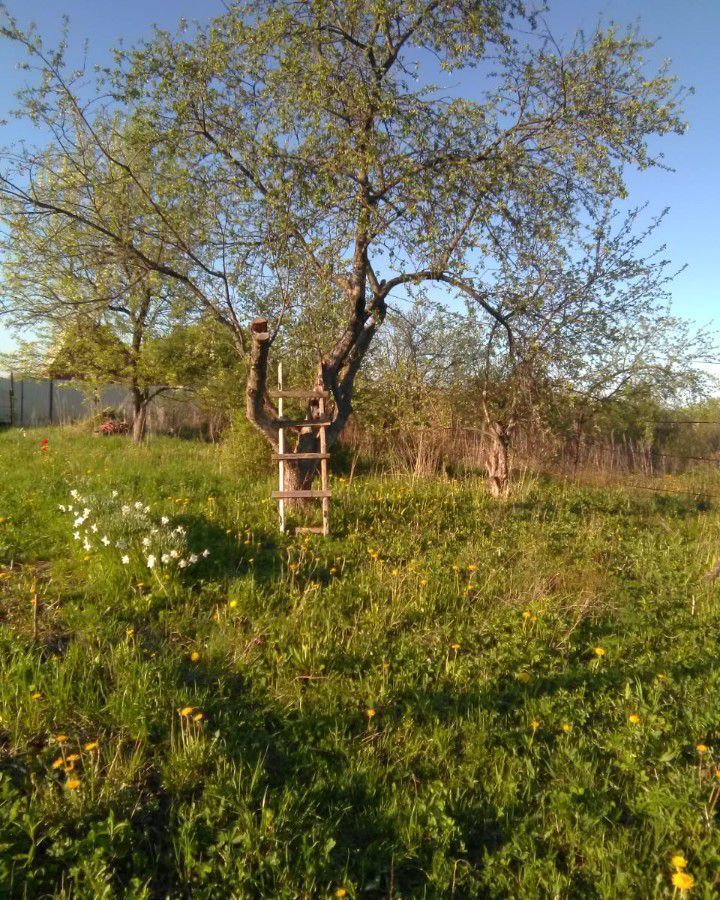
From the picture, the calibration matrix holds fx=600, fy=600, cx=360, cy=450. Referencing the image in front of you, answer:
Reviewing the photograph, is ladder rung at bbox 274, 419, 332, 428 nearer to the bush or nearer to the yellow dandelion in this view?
the bush

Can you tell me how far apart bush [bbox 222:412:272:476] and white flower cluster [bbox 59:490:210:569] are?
3.62 meters

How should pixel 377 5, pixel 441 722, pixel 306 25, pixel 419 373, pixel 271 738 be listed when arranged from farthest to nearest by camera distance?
pixel 419 373, pixel 306 25, pixel 377 5, pixel 441 722, pixel 271 738

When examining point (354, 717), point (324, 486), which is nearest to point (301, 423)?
point (324, 486)

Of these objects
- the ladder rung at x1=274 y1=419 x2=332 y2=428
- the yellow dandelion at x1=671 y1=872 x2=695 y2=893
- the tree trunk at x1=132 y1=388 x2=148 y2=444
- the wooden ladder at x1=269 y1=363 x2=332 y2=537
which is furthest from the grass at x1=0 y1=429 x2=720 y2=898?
the tree trunk at x1=132 y1=388 x2=148 y2=444

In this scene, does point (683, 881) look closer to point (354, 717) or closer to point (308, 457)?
point (354, 717)

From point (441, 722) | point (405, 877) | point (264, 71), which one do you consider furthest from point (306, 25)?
point (405, 877)

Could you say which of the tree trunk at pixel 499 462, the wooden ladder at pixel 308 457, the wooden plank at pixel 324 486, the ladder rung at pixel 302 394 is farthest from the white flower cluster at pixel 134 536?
the tree trunk at pixel 499 462

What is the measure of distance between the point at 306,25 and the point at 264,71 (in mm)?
744

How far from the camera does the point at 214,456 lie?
11.0m

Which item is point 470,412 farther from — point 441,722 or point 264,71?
point 441,722

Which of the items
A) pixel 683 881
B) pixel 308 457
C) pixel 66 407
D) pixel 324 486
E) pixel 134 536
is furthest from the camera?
pixel 66 407

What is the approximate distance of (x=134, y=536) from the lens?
5266 mm

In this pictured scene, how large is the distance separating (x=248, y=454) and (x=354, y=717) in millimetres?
6714

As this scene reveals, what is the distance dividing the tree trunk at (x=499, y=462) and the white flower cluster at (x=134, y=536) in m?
4.71
